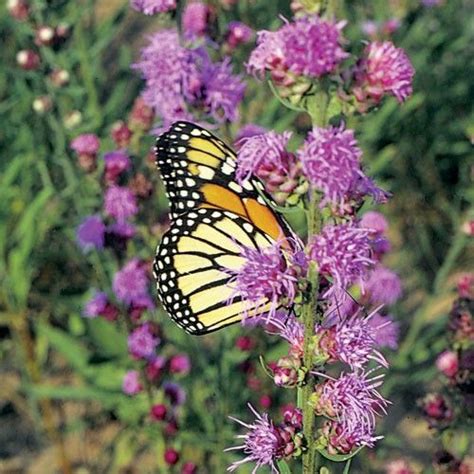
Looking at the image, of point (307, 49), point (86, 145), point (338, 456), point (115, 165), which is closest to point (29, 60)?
point (86, 145)

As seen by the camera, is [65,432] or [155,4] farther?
[65,432]

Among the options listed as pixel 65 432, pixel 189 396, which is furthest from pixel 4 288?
pixel 189 396

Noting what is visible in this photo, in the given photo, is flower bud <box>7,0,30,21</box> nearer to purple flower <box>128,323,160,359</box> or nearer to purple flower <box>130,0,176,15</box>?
purple flower <box>130,0,176,15</box>

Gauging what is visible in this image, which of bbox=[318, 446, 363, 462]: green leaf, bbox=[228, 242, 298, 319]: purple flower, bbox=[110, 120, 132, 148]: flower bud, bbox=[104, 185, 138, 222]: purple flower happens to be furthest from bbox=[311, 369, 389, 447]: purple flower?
bbox=[110, 120, 132, 148]: flower bud

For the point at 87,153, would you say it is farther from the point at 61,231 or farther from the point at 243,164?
the point at 243,164

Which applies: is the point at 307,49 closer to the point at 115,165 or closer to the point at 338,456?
the point at 338,456

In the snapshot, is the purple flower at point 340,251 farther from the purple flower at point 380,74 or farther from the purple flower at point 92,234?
the purple flower at point 92,234
